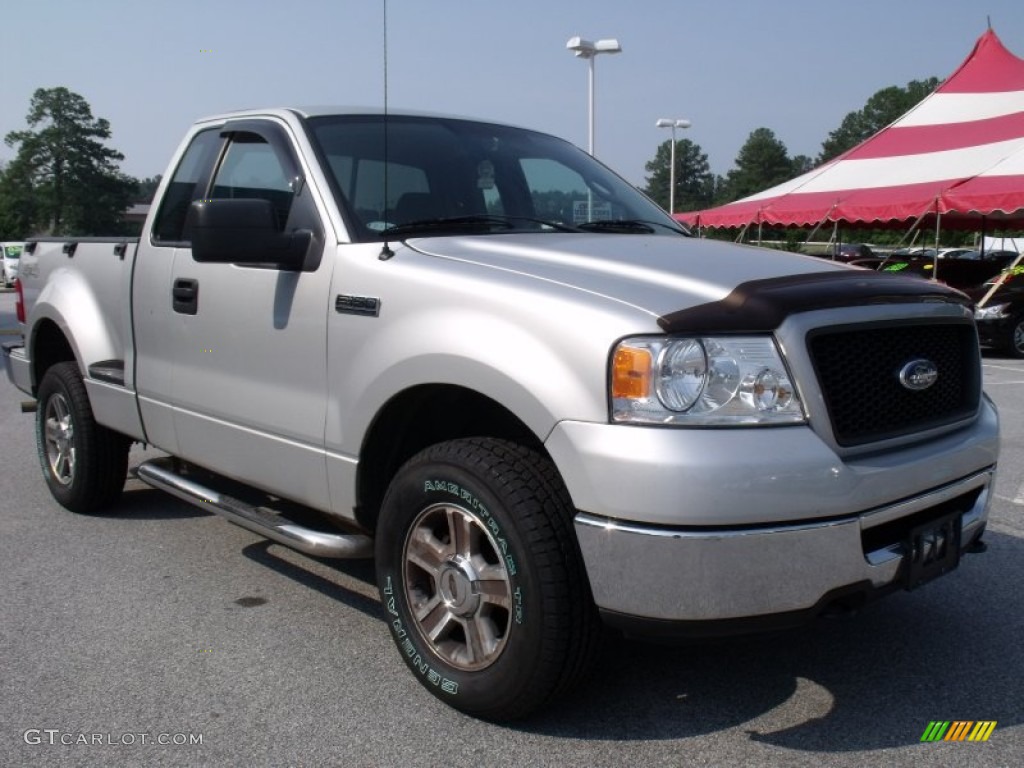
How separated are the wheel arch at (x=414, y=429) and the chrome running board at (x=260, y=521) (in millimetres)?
105

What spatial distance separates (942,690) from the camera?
3.22 m

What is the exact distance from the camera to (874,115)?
366ft

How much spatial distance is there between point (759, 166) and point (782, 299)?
117 metres

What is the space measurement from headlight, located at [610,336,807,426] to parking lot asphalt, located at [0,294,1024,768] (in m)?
0.62

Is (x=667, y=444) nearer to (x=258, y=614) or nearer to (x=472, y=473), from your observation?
(x=472, y=473)

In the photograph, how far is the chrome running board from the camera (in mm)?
3402

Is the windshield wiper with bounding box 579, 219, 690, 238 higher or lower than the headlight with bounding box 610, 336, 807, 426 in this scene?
higher

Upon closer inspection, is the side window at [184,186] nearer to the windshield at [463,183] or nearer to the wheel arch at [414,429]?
the windshield at [463,183]

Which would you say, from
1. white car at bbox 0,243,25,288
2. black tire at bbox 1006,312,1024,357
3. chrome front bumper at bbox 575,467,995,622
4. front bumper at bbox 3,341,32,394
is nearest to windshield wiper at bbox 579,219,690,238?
chrome front bumper at bbox 575,467,995,622

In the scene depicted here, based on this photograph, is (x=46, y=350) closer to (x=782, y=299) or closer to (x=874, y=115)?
(x=782, y=299)

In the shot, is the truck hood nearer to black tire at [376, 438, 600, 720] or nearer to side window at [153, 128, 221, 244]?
black tire at [376, 438, 600, 720]

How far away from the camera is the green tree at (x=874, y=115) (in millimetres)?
106438

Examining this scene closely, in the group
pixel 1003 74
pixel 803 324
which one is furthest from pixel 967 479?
pixel 1003 74

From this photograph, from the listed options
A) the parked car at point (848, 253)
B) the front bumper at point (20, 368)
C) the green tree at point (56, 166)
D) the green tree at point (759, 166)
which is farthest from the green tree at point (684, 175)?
the front bumper at point (20, 368)
